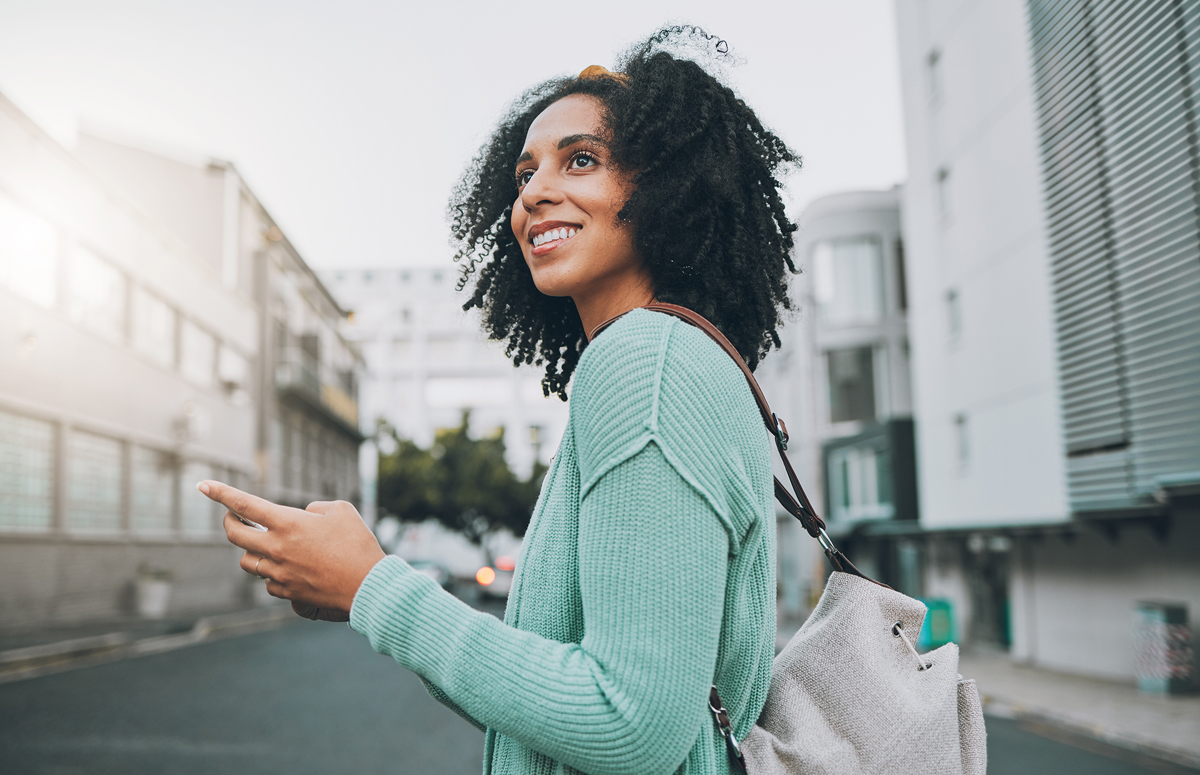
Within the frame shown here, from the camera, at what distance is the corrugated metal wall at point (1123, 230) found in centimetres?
1063

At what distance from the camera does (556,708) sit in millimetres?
1045

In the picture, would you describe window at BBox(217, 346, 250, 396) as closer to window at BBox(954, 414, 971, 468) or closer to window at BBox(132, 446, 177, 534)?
window at BBox(132, 446, 177, 534)

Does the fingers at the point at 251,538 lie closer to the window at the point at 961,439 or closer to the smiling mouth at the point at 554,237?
the smiling mouth at the point at 554,237

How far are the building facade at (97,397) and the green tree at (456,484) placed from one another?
75.8 ft

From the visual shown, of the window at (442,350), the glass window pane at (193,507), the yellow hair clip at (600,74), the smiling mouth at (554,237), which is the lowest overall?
the glass window pane at (193,507)

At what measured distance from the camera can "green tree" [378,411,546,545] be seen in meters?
52.1

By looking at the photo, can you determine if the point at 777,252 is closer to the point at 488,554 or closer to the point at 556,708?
the point at 556,708

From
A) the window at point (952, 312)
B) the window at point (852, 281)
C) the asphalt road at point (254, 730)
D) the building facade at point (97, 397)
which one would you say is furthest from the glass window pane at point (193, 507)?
the window at point (952, 312)

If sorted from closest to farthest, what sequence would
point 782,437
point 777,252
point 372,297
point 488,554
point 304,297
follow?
point 782,437 → point 777,252 → point 304,297 → point 488,554 → point 372,297

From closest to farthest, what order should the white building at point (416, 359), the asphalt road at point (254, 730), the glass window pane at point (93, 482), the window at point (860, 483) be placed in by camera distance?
the asphalt road at point (254, 730) < the glass window pane at point (93, 482) < the window at point (860, 483) < the white building at point (416, 359)

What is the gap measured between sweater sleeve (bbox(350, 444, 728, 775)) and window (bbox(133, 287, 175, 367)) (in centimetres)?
2297

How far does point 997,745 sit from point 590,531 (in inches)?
340

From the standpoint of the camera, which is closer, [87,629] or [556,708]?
[556,708]

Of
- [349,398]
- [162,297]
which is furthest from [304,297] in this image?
[162,297]
